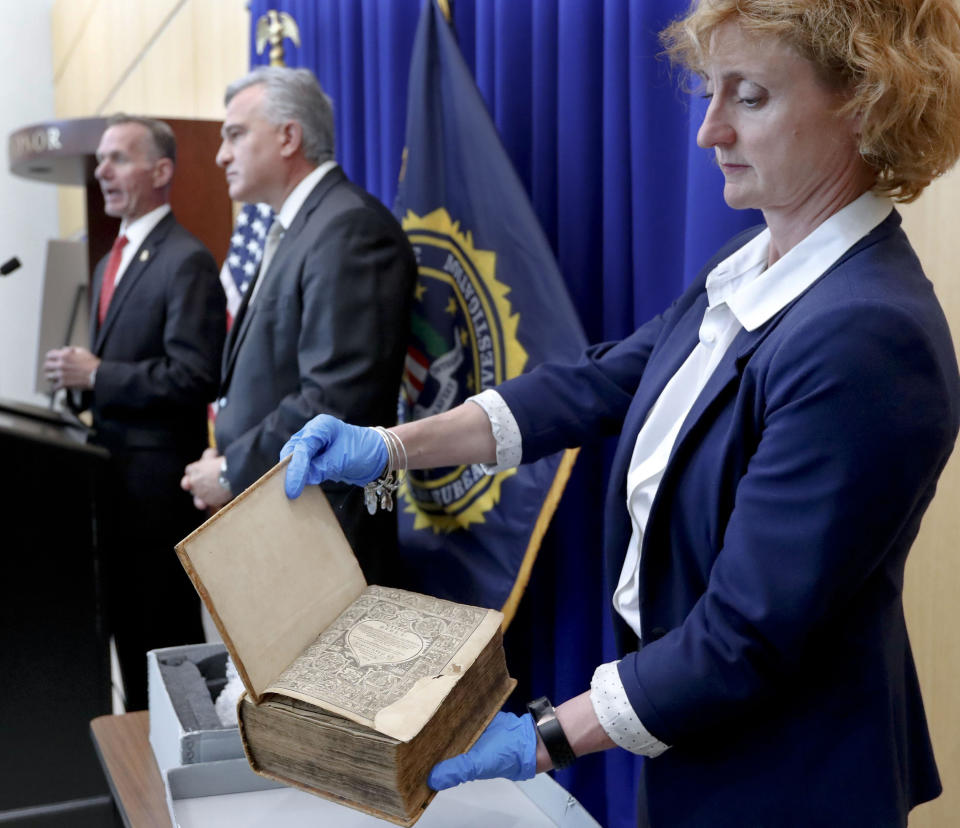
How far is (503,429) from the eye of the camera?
1.34m

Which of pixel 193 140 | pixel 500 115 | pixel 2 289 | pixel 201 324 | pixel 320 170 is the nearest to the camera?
pixel 500 115

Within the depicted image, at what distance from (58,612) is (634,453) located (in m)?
1.53

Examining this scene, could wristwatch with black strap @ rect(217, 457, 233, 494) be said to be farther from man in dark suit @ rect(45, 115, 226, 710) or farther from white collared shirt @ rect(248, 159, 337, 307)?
man in dark suit @ rect(45, 115, 226, 710)

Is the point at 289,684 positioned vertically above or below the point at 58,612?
above

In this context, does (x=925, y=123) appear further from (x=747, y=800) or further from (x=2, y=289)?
(x=2, y=289)

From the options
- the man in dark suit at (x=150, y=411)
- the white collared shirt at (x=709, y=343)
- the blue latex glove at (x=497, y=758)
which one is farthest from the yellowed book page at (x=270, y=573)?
the man in dark suit at (x=150, y=411)

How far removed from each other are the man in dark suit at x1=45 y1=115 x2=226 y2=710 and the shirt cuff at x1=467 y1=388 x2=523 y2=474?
1661 millimetres

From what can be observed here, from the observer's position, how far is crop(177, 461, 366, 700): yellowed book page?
88cm

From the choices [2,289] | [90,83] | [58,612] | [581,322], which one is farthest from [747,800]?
[2,289]

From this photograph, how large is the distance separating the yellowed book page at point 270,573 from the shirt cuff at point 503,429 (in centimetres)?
34

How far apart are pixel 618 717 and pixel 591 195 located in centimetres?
116

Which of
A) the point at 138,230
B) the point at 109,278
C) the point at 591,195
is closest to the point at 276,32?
the point at 138,230

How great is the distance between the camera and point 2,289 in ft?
24.5

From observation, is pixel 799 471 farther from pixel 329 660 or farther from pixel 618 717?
pixel 329 660
